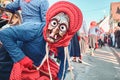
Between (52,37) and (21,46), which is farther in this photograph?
(21,46)

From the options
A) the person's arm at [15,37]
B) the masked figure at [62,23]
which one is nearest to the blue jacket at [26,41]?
the person's arm at [15,37]

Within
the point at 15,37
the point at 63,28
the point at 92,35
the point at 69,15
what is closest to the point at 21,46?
the point at 15,37

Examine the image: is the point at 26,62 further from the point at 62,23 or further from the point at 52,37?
the point at 62,23

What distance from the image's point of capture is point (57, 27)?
4.45 m

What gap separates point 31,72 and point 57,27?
574 millimetres

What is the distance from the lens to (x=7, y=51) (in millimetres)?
4438

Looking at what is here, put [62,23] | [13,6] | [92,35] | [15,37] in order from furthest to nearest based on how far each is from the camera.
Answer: [92,35], [13,6], [62,23], [15,37]

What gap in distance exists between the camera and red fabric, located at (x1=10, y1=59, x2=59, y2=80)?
4320 mm

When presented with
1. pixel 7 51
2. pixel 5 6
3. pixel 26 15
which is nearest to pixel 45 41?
pixel 7 51

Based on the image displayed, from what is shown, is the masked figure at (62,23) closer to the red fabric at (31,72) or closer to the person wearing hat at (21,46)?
the person wearing hat at (21,46)

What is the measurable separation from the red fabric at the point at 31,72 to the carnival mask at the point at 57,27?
0.42 meters

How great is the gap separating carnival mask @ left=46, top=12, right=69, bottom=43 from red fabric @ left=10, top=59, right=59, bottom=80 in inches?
16.3

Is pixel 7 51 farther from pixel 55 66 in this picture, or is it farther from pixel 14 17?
pixel 14 17

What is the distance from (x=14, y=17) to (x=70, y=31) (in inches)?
91.7
